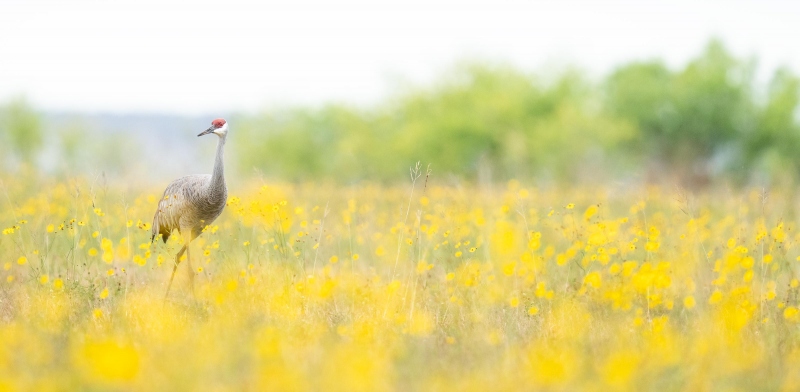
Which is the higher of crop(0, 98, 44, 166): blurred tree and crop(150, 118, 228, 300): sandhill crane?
crop(150, 118, 228, 300): sandhill crane

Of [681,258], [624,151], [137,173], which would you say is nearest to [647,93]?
[624,151]

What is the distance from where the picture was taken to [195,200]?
7.21 metres

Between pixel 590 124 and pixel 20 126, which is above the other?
pixel 590 124

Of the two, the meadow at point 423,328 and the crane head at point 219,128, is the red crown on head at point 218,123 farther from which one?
the meadow at point 423,328

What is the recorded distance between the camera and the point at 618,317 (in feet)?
17.6

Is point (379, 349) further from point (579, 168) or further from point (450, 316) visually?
point (579, 168)

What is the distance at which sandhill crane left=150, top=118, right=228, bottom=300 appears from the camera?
23.3ft

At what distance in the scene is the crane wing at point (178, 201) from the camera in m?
7.28

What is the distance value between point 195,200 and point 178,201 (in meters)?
0.29

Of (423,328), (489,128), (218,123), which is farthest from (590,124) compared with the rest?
(423,328)

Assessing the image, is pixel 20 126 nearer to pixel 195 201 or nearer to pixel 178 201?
pixel 178 201

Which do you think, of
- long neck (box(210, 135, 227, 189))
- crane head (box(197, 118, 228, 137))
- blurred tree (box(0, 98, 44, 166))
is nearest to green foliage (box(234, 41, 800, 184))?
crane head (box(197, 118, 228, 137))

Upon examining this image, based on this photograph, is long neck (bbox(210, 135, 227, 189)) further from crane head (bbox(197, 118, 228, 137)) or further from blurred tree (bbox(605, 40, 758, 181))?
blurred tree (bbox(605, 40, 758, 181))

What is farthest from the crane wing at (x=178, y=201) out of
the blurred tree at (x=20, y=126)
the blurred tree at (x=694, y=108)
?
the blurred tree at (x=20, y=126)
